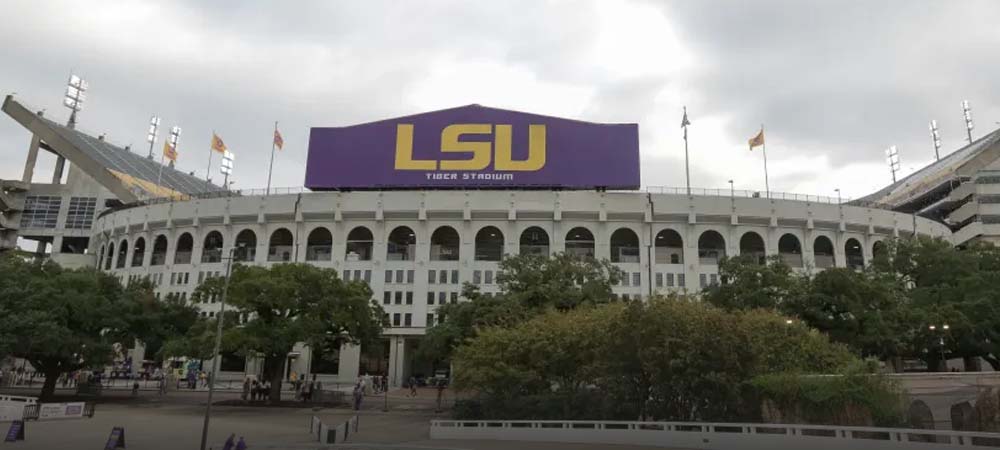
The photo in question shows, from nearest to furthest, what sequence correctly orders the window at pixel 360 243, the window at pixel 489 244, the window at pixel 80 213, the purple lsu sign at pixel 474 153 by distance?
the purple lsu sign at pixel 474 153
the window at pixel 489 244
the window at pixel 360 243
the window at pixel 80 213

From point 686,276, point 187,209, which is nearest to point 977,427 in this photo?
point 686,276

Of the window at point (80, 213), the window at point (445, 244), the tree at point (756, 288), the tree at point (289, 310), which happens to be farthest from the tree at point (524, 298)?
the window at point (80, 213)

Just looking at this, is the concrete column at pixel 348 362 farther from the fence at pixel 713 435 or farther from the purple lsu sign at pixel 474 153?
the fence at pixel 713 435

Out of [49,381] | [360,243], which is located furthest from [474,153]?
[49,381]

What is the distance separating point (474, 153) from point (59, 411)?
46.5 meters

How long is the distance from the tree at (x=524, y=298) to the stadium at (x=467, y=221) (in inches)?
838

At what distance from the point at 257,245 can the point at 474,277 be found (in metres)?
25.1

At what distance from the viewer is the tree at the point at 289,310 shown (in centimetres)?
4572

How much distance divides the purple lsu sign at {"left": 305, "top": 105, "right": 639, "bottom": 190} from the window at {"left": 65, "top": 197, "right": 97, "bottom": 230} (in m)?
45.9

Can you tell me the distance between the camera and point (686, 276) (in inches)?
2778

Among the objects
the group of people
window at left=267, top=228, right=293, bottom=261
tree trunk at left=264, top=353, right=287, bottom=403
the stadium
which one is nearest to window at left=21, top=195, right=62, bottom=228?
the stadium

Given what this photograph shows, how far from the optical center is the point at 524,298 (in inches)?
1750

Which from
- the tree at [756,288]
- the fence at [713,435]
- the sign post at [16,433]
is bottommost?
the sign post at [16,433]

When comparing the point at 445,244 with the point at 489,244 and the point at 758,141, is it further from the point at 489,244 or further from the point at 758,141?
the point at 758,141
